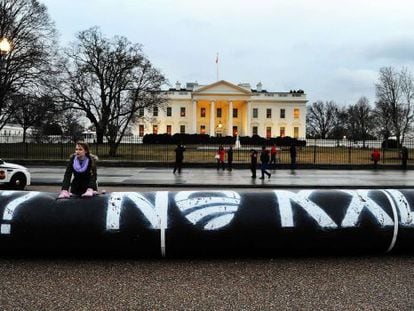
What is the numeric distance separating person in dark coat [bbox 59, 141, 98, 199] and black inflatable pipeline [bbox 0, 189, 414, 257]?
1.61ft

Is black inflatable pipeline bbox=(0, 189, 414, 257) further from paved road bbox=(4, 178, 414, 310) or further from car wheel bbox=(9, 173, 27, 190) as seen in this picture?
car wheel bbox=(9, 173, 27, 190)

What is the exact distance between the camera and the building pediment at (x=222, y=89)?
301ft

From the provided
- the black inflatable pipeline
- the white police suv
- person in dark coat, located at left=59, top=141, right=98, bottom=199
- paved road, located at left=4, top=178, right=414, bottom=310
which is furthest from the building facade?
paved road, located at left=4, top=178, right=414, bottom=310

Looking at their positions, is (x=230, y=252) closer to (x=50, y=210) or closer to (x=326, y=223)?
(x=326, y=223)

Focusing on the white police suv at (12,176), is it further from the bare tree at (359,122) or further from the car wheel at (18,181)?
the bare tree at (359,122)

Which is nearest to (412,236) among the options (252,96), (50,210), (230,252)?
(230,252)

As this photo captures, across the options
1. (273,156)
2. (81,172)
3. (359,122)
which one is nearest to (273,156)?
(273,156)

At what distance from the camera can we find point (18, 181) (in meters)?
14.4

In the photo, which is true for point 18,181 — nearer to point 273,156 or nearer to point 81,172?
point 81,172

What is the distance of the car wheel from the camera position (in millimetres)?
14336

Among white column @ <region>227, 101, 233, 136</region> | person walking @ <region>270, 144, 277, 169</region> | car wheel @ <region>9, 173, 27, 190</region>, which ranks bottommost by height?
car wheel @ <region>9, 173, 27, 190</region>

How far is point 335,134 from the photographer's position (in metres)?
120

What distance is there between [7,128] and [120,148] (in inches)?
2457

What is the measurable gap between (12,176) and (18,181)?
268mm
